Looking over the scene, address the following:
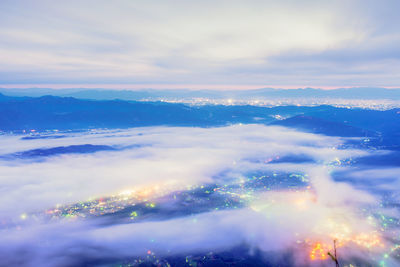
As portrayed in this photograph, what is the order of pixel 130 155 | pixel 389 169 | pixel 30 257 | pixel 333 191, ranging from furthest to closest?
pixel 130 155
pixel 389 169
pixel 333 191
pixel 30 257

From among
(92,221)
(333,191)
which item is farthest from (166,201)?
(333,191)

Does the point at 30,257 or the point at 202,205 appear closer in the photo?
the point at 30,257

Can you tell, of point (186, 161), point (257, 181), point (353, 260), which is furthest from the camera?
point (186, 161)

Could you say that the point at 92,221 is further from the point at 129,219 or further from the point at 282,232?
the point at 282,232

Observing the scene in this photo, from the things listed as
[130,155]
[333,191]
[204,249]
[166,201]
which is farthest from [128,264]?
[130,155]

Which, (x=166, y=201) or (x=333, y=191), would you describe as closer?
(x=166, y=201)

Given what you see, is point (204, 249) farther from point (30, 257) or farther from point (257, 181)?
point (257, 181)

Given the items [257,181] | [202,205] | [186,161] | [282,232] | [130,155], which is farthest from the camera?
[130,155]

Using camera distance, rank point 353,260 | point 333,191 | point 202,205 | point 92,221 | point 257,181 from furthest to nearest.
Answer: point 257,181 < point 333,191 < point 202,205 < point 92,221 < point 353,260

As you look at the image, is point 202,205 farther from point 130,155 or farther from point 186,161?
point 130,155
